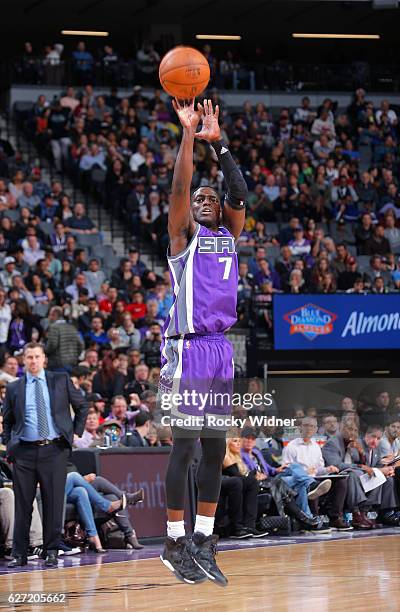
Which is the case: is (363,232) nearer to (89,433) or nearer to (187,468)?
(89,433)

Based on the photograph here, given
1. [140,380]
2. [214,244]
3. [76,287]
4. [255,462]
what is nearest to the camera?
[214,244]

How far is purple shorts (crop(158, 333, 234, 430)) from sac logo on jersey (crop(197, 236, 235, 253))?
1.73ft

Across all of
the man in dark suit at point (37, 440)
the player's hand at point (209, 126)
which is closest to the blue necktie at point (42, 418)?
the man in dark suit at point (37, 440)

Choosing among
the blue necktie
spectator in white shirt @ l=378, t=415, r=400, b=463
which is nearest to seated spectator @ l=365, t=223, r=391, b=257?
spectator in white shirt @ l=378, t=415, r=400, b=463

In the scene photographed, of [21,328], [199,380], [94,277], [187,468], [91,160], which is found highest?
[91,160]

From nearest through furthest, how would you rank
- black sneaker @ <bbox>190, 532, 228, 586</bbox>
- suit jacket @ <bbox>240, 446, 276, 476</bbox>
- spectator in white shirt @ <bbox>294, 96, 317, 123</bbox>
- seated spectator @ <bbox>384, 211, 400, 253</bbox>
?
black sneaker @ <bbox>190, 532, 228, 586</bbox> < suit jacket @ <bbox>240, 446, 276, 476</bbox> < seated spectator @ <bbox>384, 211, 400, 253</bbox> < spectator in white shirt @ <bbox>294, 96, 317, 123</bbox>

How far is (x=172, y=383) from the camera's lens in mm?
7410

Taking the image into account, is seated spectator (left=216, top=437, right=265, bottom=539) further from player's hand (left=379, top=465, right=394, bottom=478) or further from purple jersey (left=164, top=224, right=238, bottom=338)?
purple jersey (left=164, top=224, right=238, bottom=338)

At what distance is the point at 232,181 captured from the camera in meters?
7.61

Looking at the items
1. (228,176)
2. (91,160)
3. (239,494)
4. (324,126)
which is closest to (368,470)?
(239,494)

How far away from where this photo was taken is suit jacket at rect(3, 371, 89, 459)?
11.2 meters

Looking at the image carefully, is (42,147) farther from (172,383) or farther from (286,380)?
(172,383)

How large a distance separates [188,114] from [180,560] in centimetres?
276

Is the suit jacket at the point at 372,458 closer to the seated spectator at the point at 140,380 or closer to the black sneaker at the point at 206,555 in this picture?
the seated spectator at the point at 140,380
